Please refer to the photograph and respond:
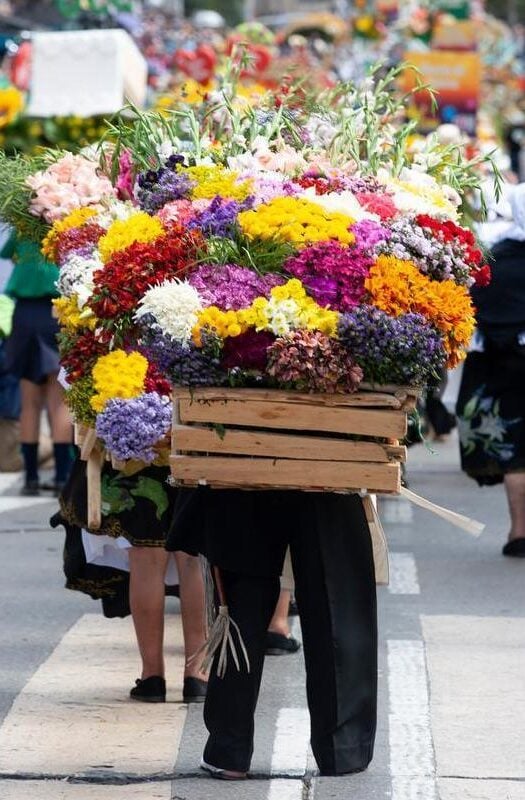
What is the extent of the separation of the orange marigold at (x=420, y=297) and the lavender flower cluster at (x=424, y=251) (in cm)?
2

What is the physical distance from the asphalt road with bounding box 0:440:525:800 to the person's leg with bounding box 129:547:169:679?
242mm

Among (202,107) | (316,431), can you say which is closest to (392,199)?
(316,431)

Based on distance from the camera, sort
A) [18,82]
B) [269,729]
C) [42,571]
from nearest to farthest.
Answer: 1. [269,729]
2. [42,571]
3. [18,82]

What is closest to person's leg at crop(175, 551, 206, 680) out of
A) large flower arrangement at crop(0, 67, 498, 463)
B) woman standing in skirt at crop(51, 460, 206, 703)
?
woman standing in skirt at crop(51, 460, 206, 703)

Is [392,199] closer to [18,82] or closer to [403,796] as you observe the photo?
[403,796]

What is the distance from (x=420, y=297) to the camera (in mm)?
4738

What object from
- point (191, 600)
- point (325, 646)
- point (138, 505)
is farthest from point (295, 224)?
point (191, 600)

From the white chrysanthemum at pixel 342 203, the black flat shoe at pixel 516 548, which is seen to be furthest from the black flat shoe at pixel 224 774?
the black flat shoe at pixel 516 548

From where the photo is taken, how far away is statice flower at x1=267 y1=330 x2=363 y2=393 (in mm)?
4629

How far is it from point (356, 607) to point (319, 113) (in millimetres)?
1784

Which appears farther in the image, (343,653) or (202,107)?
(202,107)

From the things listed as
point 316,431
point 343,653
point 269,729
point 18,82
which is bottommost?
point 18,82

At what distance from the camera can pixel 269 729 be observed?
5672mm

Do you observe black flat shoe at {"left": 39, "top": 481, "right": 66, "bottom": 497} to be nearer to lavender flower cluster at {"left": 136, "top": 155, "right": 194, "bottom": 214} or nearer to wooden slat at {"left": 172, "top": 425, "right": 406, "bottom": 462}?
lavender flower cluster at {"left": 136, "top": 155, "right": 194, "bottom": 214}
